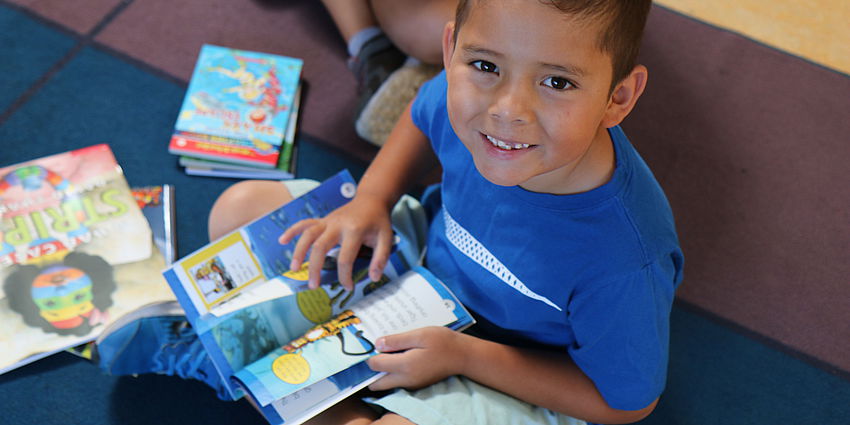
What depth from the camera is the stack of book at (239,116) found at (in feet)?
4.06

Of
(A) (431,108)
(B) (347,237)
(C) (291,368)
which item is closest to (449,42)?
(A) (431,108)

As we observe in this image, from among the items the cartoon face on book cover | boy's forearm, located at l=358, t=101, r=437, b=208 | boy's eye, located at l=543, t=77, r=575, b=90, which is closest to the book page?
boy's forearm, located at l=358, t=101, r=437, b=208

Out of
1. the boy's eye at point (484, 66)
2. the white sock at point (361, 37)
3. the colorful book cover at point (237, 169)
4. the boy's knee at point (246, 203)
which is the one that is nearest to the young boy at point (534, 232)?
the boy's eye at point (484, 66)

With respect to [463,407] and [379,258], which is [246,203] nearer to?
[379,258]

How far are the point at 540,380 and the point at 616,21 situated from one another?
0.42 metres

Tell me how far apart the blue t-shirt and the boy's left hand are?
8 centimetres

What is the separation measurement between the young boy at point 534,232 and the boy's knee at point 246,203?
13 cm

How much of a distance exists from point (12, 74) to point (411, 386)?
99 cm

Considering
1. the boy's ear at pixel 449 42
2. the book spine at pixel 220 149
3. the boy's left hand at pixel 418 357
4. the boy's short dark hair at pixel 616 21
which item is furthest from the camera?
the book spine at pixel 220 149

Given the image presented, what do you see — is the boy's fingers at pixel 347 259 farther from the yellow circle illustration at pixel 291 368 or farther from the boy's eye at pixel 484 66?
the boy's eye at pixel 484 66

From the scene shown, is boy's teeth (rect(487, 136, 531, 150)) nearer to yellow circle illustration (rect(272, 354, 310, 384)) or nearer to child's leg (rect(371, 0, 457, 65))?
yellow circle illustration (rect(272, 354, 310, 384))

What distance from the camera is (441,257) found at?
0.92 m

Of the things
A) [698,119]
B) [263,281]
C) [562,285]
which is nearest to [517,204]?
[562,285]

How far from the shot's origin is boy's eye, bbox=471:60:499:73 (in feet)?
2.13
